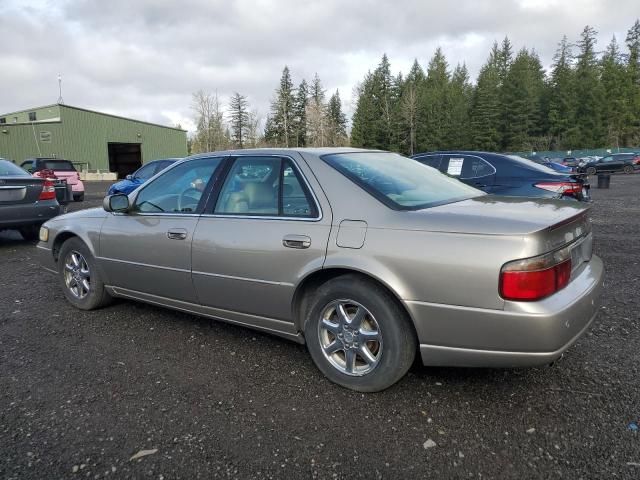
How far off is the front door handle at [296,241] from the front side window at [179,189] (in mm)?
967

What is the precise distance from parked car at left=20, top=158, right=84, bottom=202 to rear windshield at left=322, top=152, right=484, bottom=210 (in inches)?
594

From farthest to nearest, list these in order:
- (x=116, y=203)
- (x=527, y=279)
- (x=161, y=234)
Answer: (x=116, y=203) < (x=161, y=234) < (x=527, y=279)

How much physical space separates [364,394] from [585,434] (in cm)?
119

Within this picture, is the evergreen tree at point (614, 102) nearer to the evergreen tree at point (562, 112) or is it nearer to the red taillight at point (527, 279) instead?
the evergreen tree at point (562, 112)

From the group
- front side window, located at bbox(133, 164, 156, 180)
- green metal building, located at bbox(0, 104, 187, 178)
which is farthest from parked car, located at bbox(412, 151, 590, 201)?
green metal building, located at bbox(0, 104, 187, 178)

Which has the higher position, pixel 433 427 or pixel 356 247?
pixel 356 247

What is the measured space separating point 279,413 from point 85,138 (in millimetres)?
39136

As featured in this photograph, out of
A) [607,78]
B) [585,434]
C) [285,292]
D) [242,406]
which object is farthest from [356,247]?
[607,78]

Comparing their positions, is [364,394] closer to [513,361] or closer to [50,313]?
[513,361]

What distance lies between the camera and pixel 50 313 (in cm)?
442

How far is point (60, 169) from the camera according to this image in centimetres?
1614

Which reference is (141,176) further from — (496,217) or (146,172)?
(496,217)

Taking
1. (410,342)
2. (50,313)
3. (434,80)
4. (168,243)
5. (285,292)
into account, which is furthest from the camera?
(434,80)

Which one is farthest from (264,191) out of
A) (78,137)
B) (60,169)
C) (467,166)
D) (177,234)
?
(78,137)
